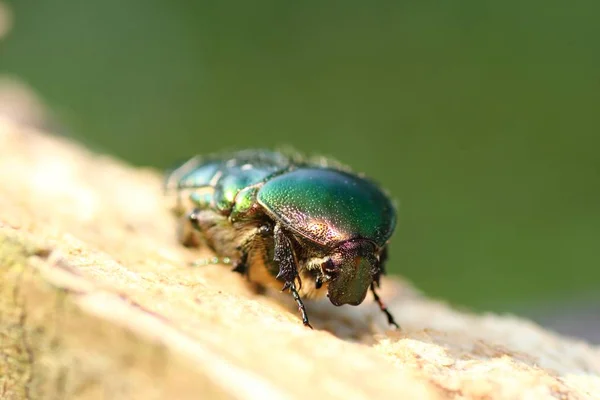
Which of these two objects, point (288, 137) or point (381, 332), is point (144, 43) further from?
point (381, 332)

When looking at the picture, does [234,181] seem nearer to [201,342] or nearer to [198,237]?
[198,237]

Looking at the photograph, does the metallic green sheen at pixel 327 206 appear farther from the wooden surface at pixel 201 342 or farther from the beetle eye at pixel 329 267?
the wooden surface at pixel 201 342

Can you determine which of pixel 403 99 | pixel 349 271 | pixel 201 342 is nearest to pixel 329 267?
pixel 349 271

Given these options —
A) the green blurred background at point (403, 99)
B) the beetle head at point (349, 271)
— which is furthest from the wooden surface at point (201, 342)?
the green blurred background at point (403, 99)

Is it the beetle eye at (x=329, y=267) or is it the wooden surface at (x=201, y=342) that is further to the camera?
the beetle eye at (x=329, y=267)

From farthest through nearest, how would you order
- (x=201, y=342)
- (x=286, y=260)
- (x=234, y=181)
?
1. (x=234, y=181)
2. (x=286, y=260)
3. (x=201, y=342)

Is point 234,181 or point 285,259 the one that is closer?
point 285,259

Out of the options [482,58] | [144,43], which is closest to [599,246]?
[482,58]

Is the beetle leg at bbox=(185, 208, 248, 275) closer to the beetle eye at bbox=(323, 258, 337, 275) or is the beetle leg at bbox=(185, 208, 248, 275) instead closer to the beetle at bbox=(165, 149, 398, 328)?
the beetle at bbox=(165, 149, 398, 328)
